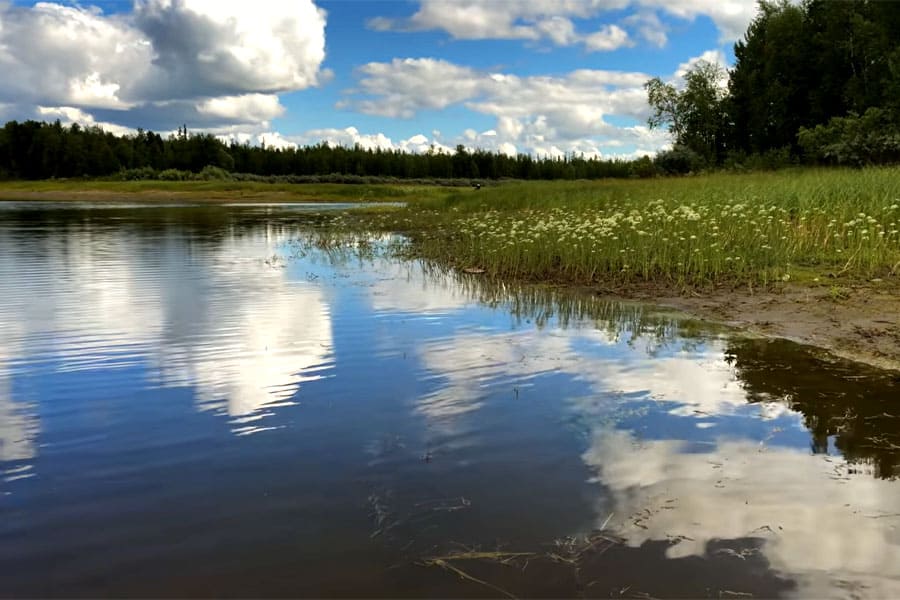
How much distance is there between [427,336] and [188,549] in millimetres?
6368

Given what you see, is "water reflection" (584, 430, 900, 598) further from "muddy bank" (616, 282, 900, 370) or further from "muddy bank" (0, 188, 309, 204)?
"muddy bank" (0, 188, 309, 204)

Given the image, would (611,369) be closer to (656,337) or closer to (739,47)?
(656,337)

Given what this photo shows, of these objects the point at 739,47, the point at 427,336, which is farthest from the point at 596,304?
the point at 739,47

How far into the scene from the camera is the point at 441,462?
5.44 metres

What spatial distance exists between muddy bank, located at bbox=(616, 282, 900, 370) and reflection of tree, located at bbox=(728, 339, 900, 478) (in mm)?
571

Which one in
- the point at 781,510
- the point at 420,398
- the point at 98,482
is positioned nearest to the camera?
the point at 781,510

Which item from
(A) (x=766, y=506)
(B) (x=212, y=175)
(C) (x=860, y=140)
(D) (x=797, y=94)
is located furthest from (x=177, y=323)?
(B) (x=212, y=175)

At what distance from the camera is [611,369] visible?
27.1 feet

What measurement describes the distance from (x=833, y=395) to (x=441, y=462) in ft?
14.3

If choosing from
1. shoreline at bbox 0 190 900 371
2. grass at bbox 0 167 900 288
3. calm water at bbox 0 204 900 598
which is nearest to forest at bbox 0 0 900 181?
grass at bbox 0 167 900 288

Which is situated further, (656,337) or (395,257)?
(395,257)

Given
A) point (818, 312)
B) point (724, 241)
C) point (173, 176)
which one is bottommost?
point (818, 312)

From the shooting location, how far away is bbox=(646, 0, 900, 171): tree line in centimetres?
4494

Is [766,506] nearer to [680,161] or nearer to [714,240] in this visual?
[714,240]
